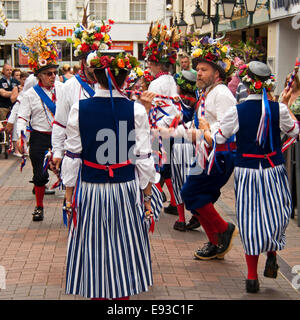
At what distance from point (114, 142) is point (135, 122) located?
0.20 metres

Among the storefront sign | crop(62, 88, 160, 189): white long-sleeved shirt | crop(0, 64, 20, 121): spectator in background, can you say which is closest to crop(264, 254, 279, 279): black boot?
crop(62, 88, 160, 189): white long-sleeved shirt

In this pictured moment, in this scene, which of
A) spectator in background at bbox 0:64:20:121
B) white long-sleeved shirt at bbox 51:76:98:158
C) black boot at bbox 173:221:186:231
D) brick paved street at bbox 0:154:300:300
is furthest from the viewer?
spectator in background at bbox 0:64:20:121

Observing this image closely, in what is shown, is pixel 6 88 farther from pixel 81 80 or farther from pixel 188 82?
pixel 81 80

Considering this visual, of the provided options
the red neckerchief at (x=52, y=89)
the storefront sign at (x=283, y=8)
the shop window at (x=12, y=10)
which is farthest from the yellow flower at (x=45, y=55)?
the shop window at (x=12, y=10)

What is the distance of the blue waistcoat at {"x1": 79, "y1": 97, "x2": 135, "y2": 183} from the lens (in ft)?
12.8

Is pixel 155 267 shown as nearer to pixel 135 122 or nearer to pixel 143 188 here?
pixel 143 188

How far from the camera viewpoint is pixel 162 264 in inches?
227

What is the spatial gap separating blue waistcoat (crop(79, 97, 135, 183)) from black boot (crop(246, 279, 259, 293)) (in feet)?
5.10

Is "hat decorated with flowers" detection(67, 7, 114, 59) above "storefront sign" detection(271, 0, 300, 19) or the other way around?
the other way around

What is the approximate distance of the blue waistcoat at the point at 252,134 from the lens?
15.6ft

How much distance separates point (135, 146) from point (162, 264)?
2.03 meters

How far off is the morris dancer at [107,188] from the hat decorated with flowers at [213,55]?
1.77 m

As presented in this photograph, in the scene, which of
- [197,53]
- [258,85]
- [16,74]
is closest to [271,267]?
[258,85]

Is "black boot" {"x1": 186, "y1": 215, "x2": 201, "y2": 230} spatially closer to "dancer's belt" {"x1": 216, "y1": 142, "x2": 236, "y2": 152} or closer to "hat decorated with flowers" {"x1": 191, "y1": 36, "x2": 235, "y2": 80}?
"dancer's belt" {"x1": 216, "y1": 142, "x2": 236, "y2": 152}
